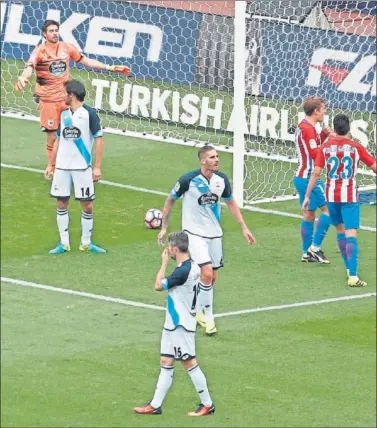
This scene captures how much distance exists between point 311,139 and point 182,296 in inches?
209

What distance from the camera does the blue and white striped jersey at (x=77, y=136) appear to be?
1922 centimetres

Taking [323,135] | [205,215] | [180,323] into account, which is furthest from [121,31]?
[180,323]

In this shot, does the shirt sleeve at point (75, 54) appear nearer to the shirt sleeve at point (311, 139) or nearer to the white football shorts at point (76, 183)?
the white football shorts at point (76, 183)

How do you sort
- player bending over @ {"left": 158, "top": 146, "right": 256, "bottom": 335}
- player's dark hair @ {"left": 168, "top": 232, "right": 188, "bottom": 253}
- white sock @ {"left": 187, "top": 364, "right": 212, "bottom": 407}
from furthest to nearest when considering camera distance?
player bending over @ {"left": 158, "top": 146, "right": 256, "bottom": 335}
white sock @ {"left": 187, "top": 364, "right": 212, "bottom": 407}
player's dark hair @ {"left": 168, "top": 232, "right": 188, "bottom": 253}

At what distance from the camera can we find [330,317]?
17.8 m

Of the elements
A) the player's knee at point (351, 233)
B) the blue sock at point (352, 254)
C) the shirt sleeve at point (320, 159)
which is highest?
the shirt sleeve at point (320, 159)

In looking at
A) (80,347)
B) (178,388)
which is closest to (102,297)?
(80,347)

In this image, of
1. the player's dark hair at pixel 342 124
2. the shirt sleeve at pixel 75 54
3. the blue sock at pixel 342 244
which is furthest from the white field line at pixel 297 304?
the shirt sleeve at pixel 75 54

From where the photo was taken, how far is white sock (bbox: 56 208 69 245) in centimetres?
1991

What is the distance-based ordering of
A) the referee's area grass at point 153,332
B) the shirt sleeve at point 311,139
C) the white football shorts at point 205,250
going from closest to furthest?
the referee's area grass at point 153,332 → the white football shorts at point 205,250 → the shirt sleeve at point 311,139

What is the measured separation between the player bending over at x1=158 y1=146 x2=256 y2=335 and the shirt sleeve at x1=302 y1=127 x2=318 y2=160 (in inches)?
109

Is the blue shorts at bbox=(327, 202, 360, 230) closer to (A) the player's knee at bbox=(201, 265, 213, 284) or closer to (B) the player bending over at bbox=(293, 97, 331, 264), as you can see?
(B) the player bending over at bbox=(293, 97, 331, 264)

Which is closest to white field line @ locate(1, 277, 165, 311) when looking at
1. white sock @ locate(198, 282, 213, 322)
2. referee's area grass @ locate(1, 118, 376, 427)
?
referee's area grass @ locate(1, 118, 376, 427)

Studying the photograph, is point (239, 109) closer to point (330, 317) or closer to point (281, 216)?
point (281, 216)
